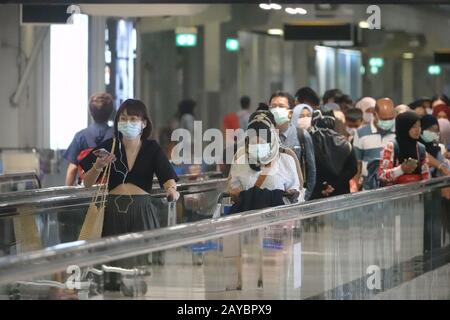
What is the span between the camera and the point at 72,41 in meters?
22.0

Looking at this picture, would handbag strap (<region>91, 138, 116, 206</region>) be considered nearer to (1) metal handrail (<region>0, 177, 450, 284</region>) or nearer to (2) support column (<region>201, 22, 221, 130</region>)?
(1) metal handrail (<region>0, 177, 450, 284</region>)

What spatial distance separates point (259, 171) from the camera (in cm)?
949

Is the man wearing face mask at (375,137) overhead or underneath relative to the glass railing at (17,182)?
overhead

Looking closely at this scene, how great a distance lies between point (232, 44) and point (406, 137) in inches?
670

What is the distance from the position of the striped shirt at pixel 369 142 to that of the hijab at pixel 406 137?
1580 millimetres

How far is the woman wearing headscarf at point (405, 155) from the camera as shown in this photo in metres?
11.5

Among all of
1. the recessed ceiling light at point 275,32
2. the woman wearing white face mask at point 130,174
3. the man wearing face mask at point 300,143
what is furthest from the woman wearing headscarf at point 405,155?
the recessed ceiling light at point 275,32

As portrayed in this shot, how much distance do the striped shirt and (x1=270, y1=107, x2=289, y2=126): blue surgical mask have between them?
7.68 ft

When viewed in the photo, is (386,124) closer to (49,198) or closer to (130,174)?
(49,198)

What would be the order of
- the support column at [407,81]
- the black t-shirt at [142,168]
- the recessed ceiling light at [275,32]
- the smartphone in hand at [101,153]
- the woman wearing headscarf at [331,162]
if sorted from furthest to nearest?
the support column at [407,81]
the recessed ceiling light at [275,32]
the woman wearing headscarf at [331,162]
the black t-shirt at [142,168]
the smartphone in hand at [101,153]

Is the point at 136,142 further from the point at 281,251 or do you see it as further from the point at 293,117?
the point at 293,117

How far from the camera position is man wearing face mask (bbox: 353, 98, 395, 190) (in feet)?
42.6

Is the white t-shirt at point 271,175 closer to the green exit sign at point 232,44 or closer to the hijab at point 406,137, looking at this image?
the hijab at point 406,137

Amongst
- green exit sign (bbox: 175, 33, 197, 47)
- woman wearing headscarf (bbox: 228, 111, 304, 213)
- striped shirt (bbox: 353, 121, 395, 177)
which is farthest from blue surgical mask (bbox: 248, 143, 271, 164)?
green exit sign (bbox: 175, 33, 197, 47)
